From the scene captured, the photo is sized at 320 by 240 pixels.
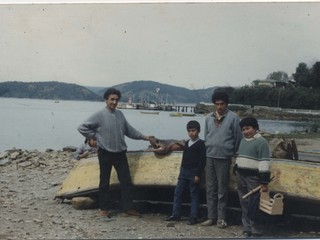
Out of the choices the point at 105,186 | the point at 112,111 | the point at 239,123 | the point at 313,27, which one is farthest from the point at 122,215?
the point at 313,27

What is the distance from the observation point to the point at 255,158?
4734 millimetres

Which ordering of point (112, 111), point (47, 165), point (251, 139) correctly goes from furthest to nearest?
point (47, 165)
point (112, 111)
point (251, 139)

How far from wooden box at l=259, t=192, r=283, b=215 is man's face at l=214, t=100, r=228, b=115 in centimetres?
91

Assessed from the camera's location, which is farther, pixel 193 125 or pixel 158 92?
pixel 158 92

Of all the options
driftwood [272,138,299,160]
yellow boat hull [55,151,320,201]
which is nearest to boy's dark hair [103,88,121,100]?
yellow boat hull [55,151,320,201]

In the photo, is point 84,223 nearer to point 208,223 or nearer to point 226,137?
point 208,223

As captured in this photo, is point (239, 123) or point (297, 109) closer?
point (239, 123)

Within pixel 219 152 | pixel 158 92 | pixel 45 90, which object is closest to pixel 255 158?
pixel 219 152

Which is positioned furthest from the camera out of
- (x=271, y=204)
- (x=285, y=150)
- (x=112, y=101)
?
(x=285, y=150)

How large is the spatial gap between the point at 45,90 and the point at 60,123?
0.41 metres

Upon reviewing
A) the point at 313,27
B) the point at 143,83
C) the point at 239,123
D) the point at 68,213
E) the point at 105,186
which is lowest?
the point at 68,213

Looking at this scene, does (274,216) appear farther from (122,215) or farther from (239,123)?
(122,215)

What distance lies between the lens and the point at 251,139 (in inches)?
188

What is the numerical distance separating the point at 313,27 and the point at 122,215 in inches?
110
